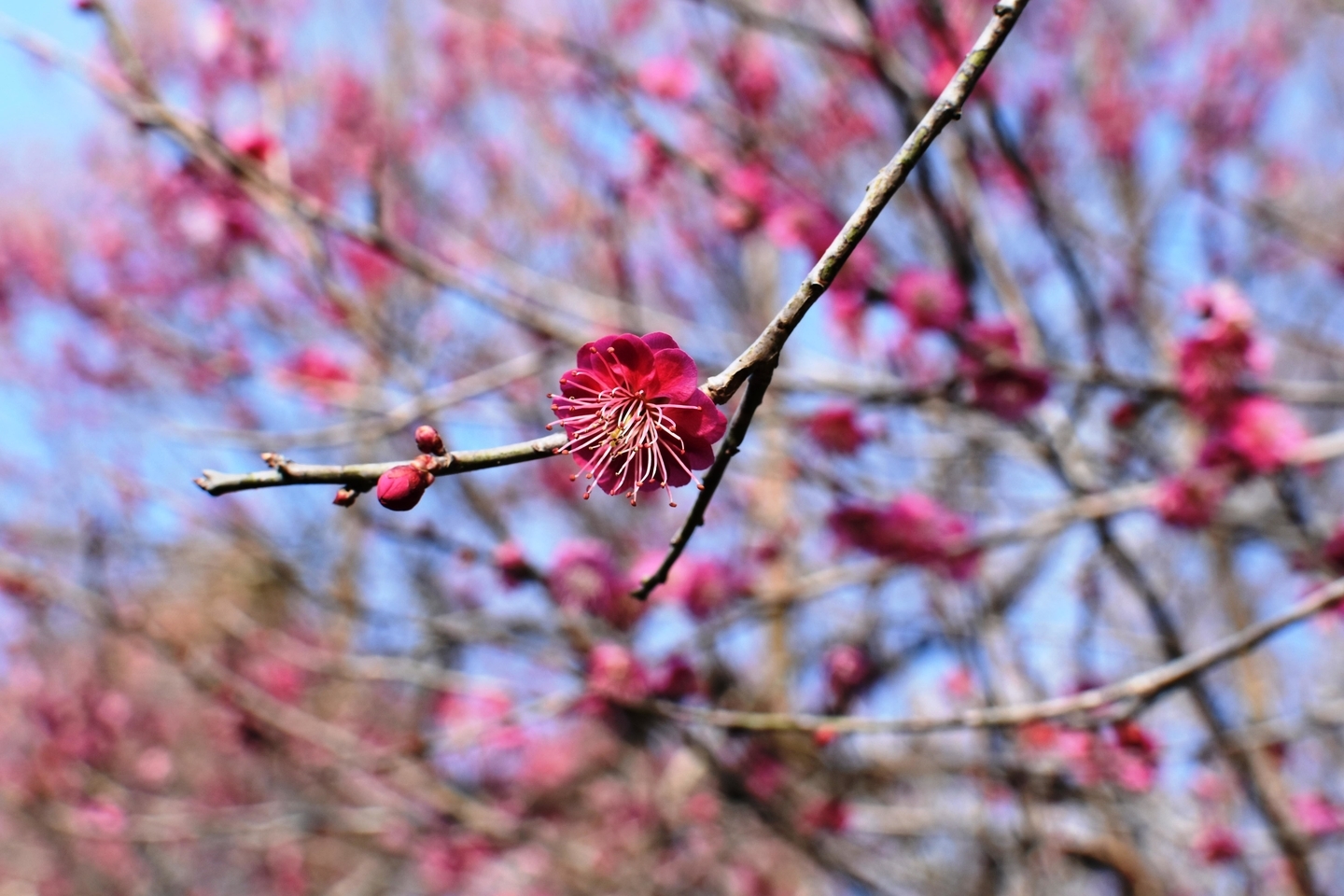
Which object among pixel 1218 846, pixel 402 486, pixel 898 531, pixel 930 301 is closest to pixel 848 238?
pixel 402 486

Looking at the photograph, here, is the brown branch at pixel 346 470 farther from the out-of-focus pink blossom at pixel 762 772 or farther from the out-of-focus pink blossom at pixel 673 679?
the out-of-focus pink blossom at pixel 762 772

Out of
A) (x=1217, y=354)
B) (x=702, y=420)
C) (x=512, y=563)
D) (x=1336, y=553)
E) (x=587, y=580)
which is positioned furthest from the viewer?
(x=587, y=580)

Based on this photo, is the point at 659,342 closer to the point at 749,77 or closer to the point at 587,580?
the point at 587,580

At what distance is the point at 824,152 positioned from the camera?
509 centimetres

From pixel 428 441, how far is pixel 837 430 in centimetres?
235

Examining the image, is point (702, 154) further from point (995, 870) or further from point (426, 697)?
point (426, 697)

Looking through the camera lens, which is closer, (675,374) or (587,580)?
(675,374)

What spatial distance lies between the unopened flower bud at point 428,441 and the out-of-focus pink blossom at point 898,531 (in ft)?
6.66

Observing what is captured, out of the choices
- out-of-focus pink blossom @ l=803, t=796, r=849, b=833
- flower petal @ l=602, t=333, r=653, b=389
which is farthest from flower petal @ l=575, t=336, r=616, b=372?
out-of-focus pink blossom @ l=803, t=796, r=849, b=833

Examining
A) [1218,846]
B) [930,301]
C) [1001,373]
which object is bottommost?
[1218,846]

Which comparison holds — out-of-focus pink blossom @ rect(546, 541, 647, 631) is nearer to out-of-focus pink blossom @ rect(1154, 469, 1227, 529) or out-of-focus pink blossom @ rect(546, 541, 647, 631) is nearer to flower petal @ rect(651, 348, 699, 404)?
out-of-focus pink blossom @ rect(1154, 469, 1227, 529)

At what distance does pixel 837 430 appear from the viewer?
3.23m

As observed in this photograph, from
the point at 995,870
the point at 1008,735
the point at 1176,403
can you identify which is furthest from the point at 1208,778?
the point at 1176,403

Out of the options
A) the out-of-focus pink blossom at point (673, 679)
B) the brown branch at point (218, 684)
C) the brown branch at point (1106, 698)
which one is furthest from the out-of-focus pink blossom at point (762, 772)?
the brown branch at point (1106, 698)
